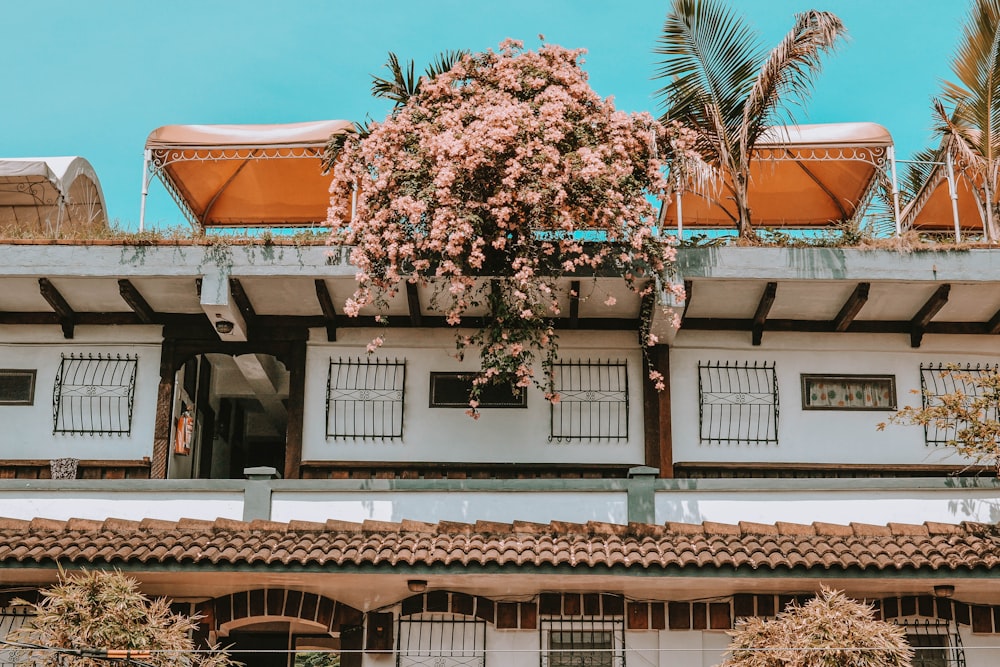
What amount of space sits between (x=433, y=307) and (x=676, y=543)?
4.56 meters

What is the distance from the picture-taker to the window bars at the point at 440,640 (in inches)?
479

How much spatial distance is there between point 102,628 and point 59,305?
236 inches

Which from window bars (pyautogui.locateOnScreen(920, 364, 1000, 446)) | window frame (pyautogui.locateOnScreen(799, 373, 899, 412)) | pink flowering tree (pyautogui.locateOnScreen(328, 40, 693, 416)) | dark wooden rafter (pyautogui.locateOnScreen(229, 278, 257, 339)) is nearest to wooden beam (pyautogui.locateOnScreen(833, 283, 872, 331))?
window frame (pyautogui.locateOnScreen(799, 373, 899, 412))

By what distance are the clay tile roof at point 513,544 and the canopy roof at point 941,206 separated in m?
6.50

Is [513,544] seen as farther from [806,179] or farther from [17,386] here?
[806,179]

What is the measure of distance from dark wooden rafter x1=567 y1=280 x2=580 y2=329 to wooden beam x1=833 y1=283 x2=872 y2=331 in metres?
3.19

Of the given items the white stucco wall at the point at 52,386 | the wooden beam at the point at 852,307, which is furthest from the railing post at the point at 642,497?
the white stucco wall at the point at 52,386

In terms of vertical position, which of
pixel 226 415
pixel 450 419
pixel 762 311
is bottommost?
pixel 450 419

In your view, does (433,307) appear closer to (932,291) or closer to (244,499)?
(244,499)

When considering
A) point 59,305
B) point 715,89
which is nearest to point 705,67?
point 715,89

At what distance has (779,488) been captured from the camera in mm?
12898

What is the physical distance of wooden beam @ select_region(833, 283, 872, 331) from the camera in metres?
14.4

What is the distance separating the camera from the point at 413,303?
576 inches

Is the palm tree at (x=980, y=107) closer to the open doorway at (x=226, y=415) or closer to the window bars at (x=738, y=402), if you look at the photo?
the window bars at (x=738, y=402)
